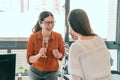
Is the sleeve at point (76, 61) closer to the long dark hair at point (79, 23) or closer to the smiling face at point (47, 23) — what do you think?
the long dark hair at point (79, 23)

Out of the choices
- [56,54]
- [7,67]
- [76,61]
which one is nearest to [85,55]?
[76,61]

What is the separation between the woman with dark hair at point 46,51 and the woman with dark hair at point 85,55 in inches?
30.9

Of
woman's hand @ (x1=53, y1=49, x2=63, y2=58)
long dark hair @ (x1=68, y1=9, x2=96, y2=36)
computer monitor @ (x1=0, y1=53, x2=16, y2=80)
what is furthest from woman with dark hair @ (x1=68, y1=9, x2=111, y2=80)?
woman's hand @ (x1=53, y1=49, x2=63, y2=58)

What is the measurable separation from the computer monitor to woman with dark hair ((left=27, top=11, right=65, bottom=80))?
0.94 metres

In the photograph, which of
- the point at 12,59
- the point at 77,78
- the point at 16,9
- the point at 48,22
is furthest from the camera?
the point at 16,9

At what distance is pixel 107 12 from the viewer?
3648 millimetres

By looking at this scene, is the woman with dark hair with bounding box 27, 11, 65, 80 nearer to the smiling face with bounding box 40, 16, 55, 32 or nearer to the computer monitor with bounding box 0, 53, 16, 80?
the smiling face with bounding box 40, 16, 55, 32

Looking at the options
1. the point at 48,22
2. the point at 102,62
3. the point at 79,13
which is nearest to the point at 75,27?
the point at 79,13

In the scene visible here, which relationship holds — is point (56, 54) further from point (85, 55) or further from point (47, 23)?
point (85, 55)

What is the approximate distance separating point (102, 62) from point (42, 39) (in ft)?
3.23

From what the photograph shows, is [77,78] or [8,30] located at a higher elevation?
[8,30]

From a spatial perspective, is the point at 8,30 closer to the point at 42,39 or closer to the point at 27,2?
Result: the point at 27,2

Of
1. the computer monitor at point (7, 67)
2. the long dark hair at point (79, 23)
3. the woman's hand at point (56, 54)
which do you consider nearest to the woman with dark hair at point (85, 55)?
the long dark hair at point (79, 23)

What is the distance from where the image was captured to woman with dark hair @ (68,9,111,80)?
60.0 inches
